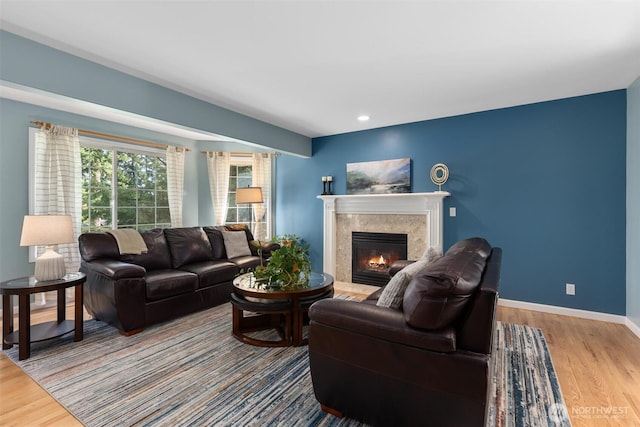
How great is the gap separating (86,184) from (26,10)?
2.75 meters

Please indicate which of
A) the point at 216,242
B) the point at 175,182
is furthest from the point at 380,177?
the point at 175,182

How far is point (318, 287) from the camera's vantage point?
9.32 ft

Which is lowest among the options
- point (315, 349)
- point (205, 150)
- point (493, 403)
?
point (493, 403)

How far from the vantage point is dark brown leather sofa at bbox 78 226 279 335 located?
9.62ft

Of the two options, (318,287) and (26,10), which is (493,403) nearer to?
(318,287)

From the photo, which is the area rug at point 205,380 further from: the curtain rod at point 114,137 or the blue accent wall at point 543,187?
the curtain rod at point 114,137

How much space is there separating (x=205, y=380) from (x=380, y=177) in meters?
3.48

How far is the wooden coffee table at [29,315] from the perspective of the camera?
242cm

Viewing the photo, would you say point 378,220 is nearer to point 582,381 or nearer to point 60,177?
point 582,381

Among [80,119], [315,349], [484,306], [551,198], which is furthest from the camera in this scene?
[80,119]

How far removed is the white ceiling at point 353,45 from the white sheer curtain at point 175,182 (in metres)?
1.93

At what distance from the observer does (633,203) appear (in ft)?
10.00

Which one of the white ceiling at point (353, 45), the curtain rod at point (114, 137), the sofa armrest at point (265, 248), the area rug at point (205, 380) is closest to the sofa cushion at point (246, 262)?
the sofa armrest at point (265, 248)

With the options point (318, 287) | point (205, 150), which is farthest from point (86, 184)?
point (318, 287)
